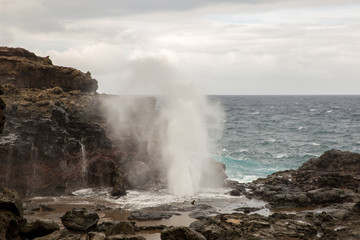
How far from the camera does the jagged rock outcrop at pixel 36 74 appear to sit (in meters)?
34.9

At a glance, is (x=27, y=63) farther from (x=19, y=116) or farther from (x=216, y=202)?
(x=216, y=202)

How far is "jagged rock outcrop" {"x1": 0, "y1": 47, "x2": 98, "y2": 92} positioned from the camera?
115ft

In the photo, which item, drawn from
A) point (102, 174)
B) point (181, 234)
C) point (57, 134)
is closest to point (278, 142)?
point (102, 174)

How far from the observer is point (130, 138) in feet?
119

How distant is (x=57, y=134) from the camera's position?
31.5m

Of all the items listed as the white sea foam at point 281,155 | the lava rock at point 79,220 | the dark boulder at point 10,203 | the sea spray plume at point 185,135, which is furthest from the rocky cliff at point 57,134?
the white sea foam at point 281,155

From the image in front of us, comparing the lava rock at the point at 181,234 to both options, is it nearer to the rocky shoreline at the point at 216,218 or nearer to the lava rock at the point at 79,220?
the rocky shoreline at the point at 216,218

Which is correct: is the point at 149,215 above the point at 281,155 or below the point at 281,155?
above

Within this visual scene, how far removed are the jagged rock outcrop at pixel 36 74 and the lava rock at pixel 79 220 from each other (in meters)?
18.7

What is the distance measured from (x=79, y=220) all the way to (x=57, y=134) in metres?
12.6

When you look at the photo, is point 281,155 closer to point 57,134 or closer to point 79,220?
point 57,134

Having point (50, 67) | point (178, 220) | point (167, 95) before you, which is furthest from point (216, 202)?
point (50, 67)

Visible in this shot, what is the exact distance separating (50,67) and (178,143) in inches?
562

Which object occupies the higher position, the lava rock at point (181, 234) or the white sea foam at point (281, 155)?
the lava rock at point (181, 234)
